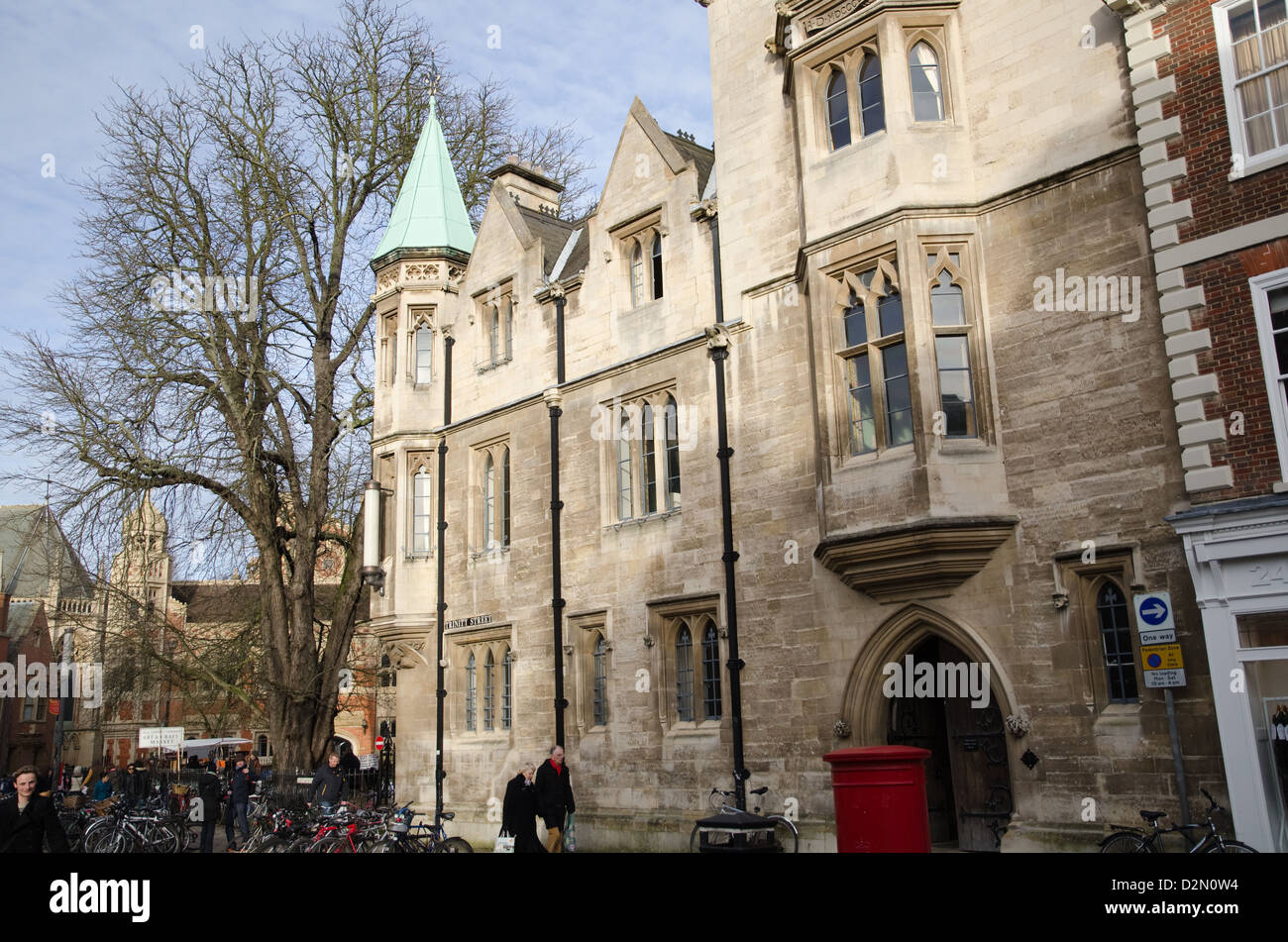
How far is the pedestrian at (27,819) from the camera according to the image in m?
8.45

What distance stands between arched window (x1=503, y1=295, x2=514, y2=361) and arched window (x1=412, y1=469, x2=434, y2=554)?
3051 millimetres

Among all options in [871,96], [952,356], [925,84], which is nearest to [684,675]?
[952,356]

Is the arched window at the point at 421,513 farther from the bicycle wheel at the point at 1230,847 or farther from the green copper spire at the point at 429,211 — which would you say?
the bicycle wheel at the point at 1230,847

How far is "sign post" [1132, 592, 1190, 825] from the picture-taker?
11.0m

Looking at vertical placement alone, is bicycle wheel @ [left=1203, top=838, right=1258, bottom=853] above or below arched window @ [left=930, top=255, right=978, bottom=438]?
below

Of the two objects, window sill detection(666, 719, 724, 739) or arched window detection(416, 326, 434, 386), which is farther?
arched window detection(416, 326, 434, 386)

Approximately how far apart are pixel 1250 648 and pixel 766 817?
18.5 ft

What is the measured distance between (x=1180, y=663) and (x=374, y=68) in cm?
2446

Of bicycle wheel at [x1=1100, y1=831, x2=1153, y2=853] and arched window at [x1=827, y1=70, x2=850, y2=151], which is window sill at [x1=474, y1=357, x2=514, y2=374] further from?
bicycle wheel at [x1=1100, y1=831, x2=1153, y2=853]

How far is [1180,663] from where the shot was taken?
36.3 feet

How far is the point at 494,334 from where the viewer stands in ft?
71.5

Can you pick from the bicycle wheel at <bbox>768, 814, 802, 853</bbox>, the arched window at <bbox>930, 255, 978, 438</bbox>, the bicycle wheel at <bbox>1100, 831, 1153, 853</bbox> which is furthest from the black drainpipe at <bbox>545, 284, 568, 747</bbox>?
the bicycle wheel at <bbox>1100, 831, 1153, 853</bbox>

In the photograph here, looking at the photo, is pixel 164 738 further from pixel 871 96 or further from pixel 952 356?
pixel 871 96
